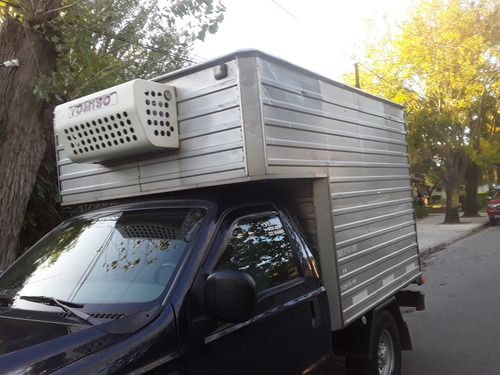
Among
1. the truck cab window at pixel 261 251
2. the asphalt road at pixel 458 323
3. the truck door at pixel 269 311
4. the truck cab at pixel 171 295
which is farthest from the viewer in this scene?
the asphalt road at pixel 458 323

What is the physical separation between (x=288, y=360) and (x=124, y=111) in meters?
1.84

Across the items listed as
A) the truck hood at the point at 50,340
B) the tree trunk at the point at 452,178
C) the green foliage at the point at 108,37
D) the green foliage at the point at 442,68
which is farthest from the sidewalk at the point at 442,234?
the truck hood at the point at 50,340

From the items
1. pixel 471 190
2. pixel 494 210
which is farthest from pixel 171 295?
pixel 471 190

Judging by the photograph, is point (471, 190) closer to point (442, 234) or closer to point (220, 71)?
point (442, 234)

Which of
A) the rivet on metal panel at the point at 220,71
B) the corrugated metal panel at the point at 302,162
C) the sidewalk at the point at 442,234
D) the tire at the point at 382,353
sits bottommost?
the sidewalk at the point at 442,234

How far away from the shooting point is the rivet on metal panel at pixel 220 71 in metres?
2.84

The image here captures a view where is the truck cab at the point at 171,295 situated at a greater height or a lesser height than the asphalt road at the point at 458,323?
greater

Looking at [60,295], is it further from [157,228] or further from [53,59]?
[53,59]

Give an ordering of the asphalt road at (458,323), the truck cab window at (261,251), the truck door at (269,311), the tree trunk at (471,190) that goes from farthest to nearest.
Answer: the tree trunk at (471,190) → the asphalt road at (458,323) → the truck cab window at (261,251) → the truck door at (269,311)

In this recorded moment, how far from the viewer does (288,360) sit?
9.04 ft

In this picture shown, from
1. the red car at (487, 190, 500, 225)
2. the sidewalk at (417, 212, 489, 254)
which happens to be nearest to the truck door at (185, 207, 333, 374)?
the sidewalk at (417, 212, 489, 254)

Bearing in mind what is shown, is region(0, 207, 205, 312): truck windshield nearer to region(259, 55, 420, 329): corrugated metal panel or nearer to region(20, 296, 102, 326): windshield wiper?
region(20, 296, 102, 326): windshield wiper

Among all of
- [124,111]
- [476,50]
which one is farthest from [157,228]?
[476,50]

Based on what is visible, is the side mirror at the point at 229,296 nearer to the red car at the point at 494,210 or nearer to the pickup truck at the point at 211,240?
the pickup truck at the point at 211,240
